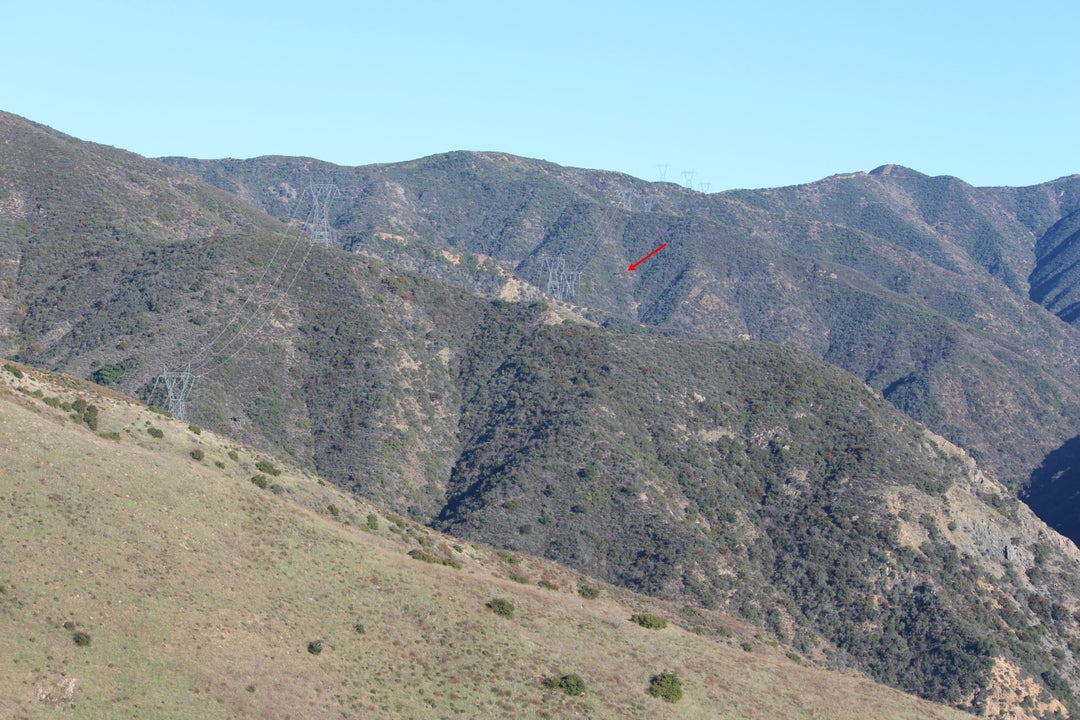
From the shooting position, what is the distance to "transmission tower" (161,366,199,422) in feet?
355

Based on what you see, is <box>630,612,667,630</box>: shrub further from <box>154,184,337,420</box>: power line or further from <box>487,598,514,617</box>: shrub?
<box>154,184,337,420</box>: power line

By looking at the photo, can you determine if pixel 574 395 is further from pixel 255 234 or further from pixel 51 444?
pixel 51 444

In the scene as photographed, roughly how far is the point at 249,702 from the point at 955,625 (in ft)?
253

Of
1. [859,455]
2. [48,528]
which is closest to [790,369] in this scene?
[859,455]

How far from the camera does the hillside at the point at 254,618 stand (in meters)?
48.6

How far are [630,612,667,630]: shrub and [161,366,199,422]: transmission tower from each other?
49277 millimetres

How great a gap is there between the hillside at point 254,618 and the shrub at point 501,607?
0.48m

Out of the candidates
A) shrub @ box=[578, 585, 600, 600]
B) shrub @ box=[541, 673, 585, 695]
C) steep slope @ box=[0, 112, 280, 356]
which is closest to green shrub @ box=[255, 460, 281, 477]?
shrub @ box=[578, 585, 600, 600]

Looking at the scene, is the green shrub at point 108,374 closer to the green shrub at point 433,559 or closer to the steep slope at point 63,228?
the steep slope at point 63,228

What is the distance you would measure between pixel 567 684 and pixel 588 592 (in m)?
23.5

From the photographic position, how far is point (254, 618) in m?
55.4

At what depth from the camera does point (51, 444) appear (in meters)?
62.0

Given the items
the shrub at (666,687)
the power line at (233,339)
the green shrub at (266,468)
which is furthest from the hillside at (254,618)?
the power line at (233,339)

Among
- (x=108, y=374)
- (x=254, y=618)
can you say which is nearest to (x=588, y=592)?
(x=254, y=618)
